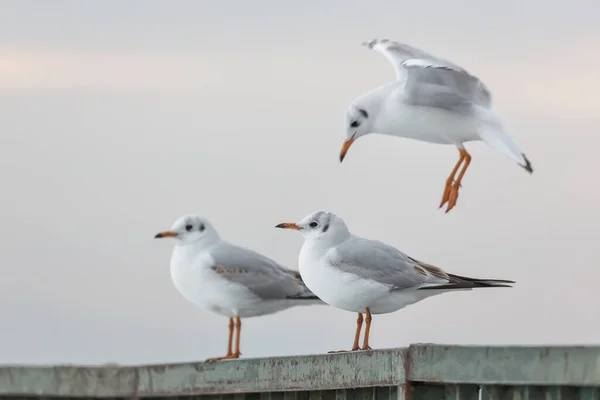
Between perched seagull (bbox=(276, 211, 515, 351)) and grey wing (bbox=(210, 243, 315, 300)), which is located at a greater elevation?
grey wing (bbox=(210, 243, 315, 300))

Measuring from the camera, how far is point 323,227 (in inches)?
456

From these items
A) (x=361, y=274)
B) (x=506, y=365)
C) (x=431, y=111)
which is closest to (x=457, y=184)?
(x=431, y=111)

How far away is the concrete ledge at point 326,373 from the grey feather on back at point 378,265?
1.38 m

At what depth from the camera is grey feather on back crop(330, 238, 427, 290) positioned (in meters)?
11.3

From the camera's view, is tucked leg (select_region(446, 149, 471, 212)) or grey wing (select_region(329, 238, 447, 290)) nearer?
grey wing (select_region(329, 238, 447, 290))

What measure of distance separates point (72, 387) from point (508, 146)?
476 centimetres

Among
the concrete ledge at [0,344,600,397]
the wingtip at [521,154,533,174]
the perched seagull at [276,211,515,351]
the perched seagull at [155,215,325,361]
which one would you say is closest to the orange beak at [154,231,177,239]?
the perched seagull at [155,215,325,361]

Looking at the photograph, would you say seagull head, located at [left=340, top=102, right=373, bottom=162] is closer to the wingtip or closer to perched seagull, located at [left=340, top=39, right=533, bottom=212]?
perched seagull, located at [left=340, top=39, right=533, bottom=212]

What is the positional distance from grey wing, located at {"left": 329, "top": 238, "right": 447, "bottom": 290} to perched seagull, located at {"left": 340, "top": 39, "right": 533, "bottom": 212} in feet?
6.79

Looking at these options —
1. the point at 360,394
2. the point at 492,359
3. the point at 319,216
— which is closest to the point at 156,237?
the point at 319,216

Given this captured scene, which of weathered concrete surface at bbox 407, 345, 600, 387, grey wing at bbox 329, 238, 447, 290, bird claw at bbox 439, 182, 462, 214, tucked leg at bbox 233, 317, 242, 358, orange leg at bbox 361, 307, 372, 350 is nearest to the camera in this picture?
weathered concrete surface at bbox 407, 345, 600, 387

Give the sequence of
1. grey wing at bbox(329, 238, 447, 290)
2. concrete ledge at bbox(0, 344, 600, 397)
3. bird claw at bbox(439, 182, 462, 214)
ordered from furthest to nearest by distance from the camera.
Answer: bird claw at bbox(439, 182, 462, 214) → grey wing at bbox(329, 238, 447, 290) → concrete ledge at bbox(0, 344, 600, 397)

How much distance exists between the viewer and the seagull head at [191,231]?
12859mm

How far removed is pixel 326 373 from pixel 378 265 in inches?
73.5
